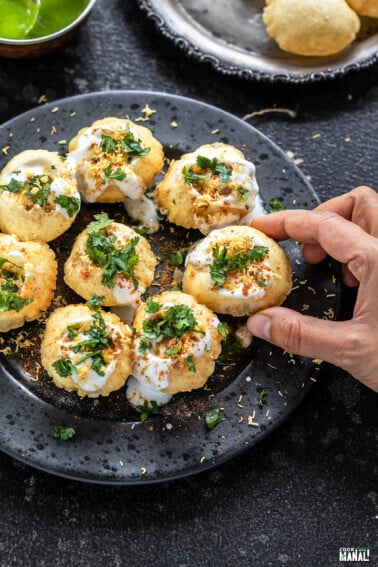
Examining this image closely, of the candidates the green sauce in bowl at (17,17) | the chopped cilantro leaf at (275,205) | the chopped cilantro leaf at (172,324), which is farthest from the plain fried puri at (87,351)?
the green sauce in bowl at (17,17)

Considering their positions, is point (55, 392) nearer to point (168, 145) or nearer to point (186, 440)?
point (186, 440)

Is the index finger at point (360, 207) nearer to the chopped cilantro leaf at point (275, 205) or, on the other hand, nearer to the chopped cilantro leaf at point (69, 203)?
the chopped cilantro leaf at point (275, 205)

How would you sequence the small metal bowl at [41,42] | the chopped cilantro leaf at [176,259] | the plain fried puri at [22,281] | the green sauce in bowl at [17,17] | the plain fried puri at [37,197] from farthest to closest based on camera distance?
the green sauce in bowl at [17,17] → the small metal bowl at [41,42] → the chopped cilantro leaf at [176,259] → the plain fried puri at [37,197] → the plain fried puri at [22,281]

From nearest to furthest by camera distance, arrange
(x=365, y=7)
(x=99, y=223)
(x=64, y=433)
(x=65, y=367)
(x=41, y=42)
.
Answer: (x=65, y=367)
(x=64, y=433)
(x=99, y=223)
(x=41, y=42)
(x=365, y=7)

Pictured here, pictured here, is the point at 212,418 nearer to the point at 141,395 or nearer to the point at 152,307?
the point at 141,395

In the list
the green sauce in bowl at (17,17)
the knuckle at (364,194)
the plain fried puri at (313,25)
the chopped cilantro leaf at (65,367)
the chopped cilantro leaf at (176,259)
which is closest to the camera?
the chopped cilantro leaf at (65,367)

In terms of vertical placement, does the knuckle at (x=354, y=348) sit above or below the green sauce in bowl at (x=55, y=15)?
below

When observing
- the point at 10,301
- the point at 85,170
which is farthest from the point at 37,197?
the point at 10,301
